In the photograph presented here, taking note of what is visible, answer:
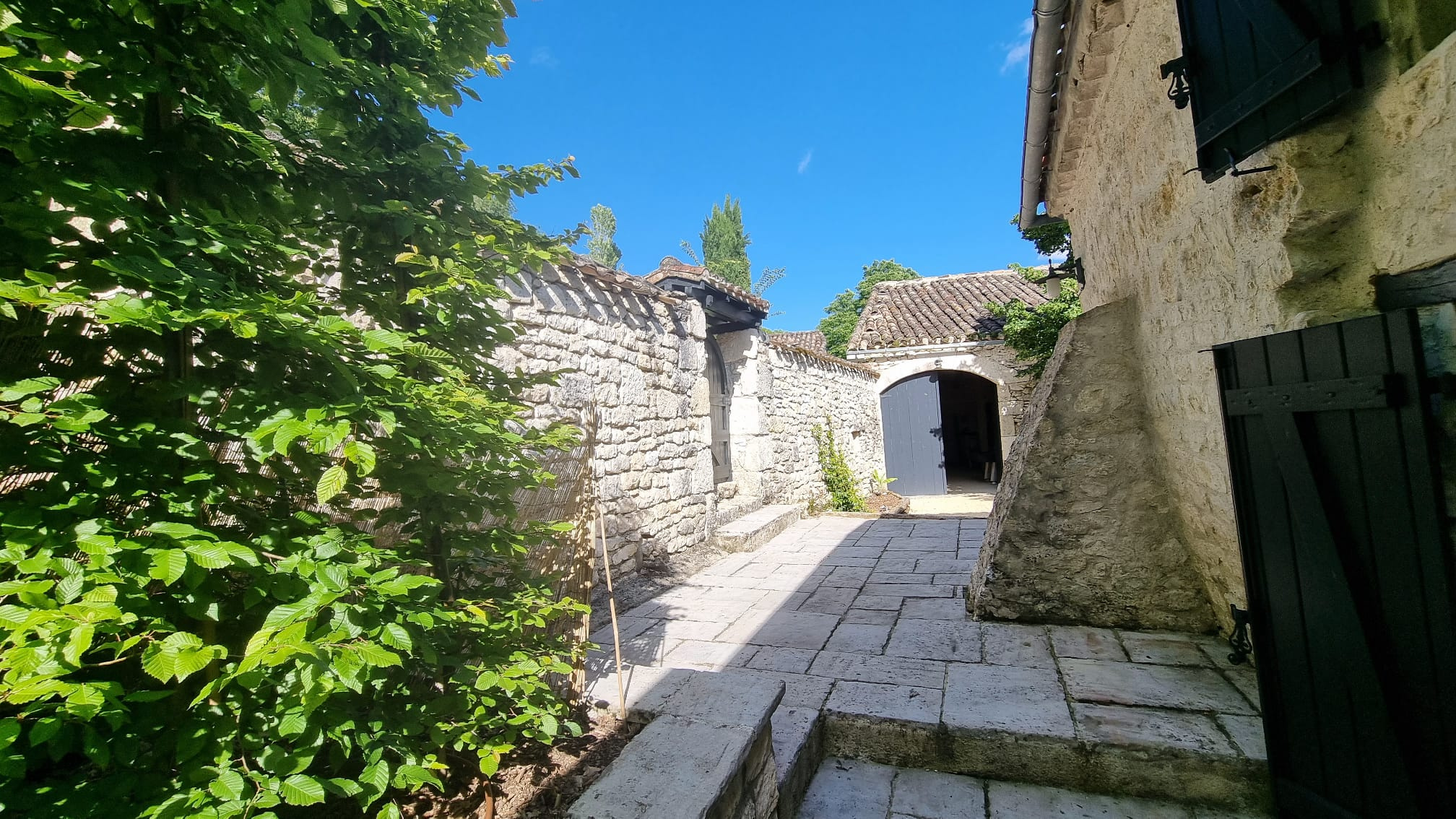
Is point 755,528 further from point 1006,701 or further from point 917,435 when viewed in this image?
point 917,435

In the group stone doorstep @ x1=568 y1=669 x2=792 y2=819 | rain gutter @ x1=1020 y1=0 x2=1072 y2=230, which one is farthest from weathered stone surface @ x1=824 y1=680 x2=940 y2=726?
rain gutter @ x1=1020 y1=0 x2=1072 y2=230

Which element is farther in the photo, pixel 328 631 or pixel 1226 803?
pixel 1226 803

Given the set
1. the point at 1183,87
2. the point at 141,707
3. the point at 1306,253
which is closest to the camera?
the point at 141,707

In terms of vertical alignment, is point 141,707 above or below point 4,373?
below

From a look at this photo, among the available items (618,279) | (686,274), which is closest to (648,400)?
(618,279)

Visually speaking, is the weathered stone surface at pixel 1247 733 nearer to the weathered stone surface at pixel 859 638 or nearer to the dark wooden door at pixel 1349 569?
the dark wooden door at pixel 1349 569

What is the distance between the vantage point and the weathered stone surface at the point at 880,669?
2.66 metres

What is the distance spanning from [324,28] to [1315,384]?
303 centimetres

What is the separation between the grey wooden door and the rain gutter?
5.89 m

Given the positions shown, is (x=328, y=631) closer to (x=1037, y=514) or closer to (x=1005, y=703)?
(x=1005, y=703)

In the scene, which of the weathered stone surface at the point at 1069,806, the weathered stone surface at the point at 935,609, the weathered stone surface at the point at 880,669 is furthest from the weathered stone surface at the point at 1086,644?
the weathered stone surface at the point at 1069,806

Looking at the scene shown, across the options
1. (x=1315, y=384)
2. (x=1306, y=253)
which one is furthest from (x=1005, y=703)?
(x=1306, y=253)

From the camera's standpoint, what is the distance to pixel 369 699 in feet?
4.78

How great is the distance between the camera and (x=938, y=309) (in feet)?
38.1
